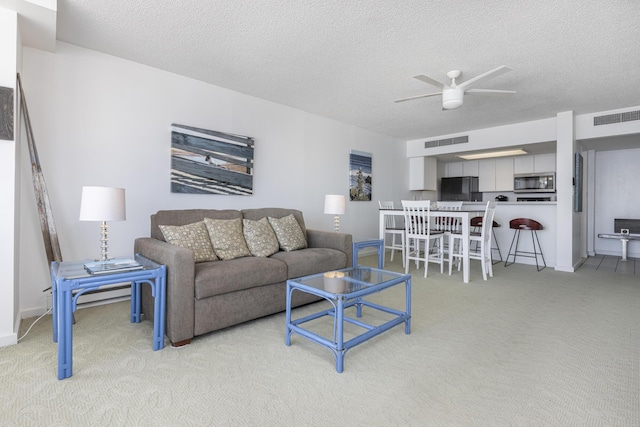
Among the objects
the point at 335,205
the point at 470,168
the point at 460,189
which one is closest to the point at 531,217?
the point at 460,189

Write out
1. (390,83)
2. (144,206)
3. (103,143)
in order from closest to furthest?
1. (103,143)
2. (144,206)
3. (390,83)

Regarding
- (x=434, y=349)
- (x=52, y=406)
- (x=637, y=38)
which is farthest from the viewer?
(x=637, y=38)

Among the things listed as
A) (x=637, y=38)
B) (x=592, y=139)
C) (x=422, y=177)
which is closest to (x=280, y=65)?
(x=637, y=38)

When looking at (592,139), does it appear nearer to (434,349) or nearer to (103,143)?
(434,349)

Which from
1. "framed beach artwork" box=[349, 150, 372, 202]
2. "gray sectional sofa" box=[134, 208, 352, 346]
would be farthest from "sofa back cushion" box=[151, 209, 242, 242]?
"framed beach artwork" box=[349, 150, 372, 202]

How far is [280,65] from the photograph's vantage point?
3367mm

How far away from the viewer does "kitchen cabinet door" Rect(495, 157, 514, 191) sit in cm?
734

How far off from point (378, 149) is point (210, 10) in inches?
172

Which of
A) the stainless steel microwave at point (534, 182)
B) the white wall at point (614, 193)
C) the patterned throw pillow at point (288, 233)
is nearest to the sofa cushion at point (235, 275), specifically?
the patterned throw pillow at point (288, 233)

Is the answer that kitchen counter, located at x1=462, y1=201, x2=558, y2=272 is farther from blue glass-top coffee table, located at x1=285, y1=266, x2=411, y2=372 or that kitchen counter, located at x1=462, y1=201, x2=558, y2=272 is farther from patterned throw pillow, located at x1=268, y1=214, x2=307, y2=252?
blue glass-top coffee table, located at x1=285, y1=266, x2=411, y2=372

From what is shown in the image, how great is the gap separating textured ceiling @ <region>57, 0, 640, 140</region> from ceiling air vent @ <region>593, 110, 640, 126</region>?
0.42 meters

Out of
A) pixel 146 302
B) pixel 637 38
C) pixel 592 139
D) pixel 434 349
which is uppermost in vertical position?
pixel 637 38

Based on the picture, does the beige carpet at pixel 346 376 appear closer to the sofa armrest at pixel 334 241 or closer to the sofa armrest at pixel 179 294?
the sofa armrest at pixel 179 294

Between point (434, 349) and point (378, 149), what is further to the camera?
point (378, 149)
